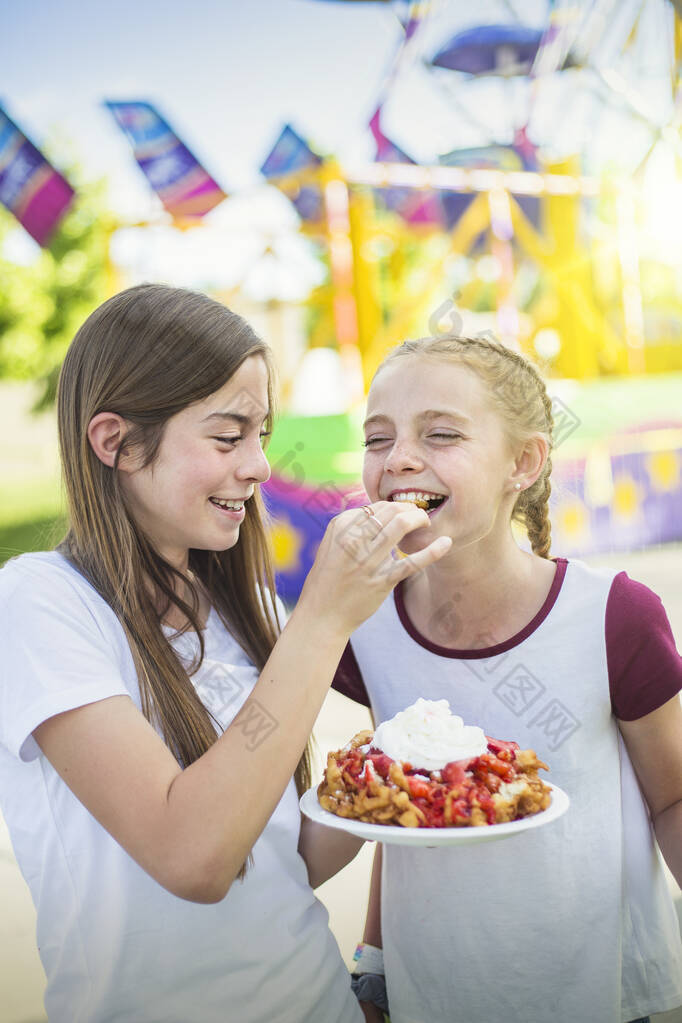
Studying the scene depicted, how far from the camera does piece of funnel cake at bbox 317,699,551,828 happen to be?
146cm

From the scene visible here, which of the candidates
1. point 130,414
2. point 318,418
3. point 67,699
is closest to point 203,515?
point 130,414

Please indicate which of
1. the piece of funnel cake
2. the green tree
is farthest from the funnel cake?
the green tree

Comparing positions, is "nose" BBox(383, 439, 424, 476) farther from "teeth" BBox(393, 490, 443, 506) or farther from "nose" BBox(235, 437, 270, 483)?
"nose" BBox(235, 437, 270, 483)

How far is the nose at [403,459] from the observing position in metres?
1.84

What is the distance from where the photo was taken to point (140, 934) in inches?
63.1

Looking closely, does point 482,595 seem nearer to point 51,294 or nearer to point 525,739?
point 525,739

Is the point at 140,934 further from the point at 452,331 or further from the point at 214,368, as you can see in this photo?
the point at 452,331

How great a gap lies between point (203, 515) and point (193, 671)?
309mm

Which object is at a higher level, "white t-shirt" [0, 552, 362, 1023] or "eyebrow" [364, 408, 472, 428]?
"eyebrow" [364, 408, 472, 428]

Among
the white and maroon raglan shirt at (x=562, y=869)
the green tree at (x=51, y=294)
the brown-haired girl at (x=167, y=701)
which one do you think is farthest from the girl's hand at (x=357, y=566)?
the green tree at (x=51, y=294)

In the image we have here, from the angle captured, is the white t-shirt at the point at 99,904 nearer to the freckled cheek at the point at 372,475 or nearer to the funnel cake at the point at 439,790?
the funnel cake at the point at 439,790

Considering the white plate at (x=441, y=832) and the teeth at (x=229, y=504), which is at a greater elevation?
the teeth at (x=229, y=504)

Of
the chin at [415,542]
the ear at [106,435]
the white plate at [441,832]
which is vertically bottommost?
the white plate at [441,832]

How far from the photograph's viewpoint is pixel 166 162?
11.1 metres
